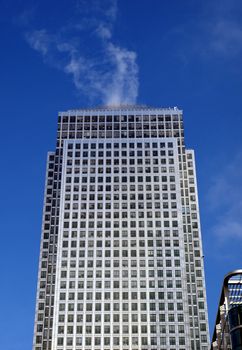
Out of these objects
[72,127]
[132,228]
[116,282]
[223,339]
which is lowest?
[223,339]

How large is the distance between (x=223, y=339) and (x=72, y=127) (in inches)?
4609

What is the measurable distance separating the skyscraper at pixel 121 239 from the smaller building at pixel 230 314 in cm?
5864

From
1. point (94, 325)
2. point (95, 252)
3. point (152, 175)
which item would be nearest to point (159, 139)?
point (152, 175)

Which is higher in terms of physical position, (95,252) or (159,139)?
(159,139)

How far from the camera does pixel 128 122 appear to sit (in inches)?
7549

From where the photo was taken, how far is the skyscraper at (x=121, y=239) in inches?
5920

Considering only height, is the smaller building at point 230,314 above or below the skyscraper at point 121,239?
below

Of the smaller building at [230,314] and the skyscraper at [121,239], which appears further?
the skyscraper at [121,239]

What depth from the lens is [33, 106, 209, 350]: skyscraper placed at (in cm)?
15038

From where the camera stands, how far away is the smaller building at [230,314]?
249ft

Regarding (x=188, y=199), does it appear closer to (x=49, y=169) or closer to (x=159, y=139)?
(x=159, y=139)

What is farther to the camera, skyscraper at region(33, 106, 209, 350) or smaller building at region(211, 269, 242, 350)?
skyscraper at region(33, 106, 209, 350)

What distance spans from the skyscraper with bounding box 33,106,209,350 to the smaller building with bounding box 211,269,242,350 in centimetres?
5864

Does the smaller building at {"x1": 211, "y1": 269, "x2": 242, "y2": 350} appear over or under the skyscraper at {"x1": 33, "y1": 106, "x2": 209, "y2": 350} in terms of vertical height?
under
